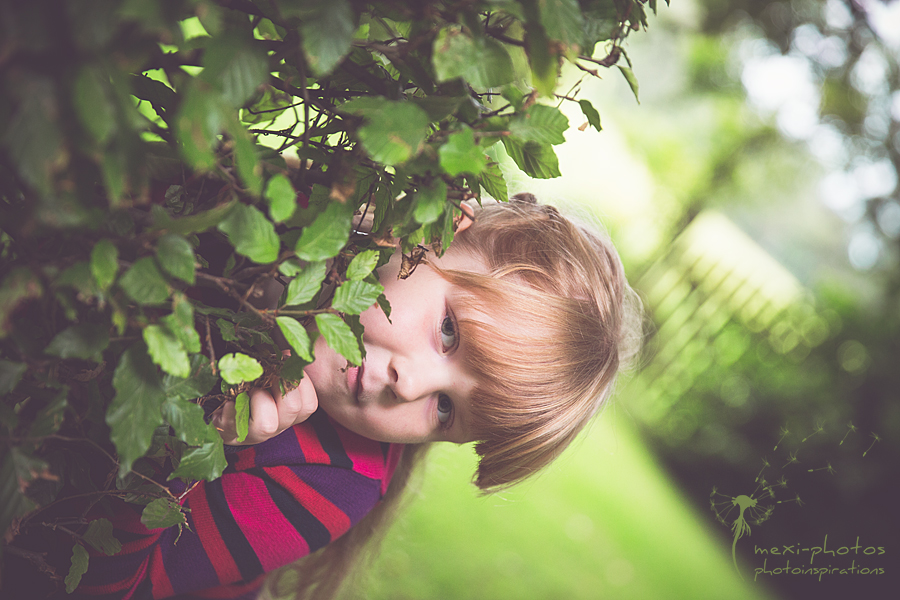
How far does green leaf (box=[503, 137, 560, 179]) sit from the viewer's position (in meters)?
0.50

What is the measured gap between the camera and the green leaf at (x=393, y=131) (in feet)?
1.22

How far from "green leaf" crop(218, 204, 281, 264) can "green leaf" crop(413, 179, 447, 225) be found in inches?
4.3

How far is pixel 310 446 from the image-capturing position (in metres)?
1.07

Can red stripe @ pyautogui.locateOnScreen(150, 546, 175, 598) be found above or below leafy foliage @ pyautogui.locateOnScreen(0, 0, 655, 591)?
below

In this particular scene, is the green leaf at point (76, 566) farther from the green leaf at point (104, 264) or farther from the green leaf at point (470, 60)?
the green leaf at point (470, 60)

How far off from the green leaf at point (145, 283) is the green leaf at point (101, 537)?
34 cm

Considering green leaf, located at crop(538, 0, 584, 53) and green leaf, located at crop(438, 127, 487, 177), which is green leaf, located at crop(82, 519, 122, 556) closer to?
green leaf, located at crop(438, 127, 487, 177)

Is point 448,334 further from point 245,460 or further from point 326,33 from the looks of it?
point 326,33

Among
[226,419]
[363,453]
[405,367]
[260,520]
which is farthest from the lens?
[363,453]

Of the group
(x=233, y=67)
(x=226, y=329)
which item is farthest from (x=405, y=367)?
(x=233, y=67)

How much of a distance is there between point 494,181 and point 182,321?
0.29 m

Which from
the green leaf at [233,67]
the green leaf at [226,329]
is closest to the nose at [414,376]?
the green leaf at [226,329]

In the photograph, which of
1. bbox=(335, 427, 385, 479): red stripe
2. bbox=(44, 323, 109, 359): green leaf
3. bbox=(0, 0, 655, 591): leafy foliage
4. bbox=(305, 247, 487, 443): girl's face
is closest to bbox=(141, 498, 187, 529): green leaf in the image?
bbox=(0, 0, 655, 591): leafy foliage

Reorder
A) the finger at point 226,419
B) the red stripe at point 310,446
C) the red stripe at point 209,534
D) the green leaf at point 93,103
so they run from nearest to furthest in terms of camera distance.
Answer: the green leaf at point 93,103, the finger at point 226,419, the red stripe at point 209,534, the red stripe at point 310,446
